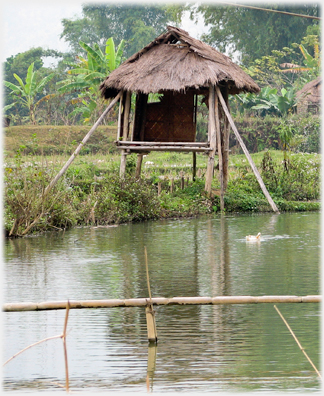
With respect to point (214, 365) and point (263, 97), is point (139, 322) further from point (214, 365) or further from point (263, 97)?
point (263, 97)

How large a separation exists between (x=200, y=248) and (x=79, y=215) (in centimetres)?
327

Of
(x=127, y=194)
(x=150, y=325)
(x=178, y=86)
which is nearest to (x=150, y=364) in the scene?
(x=150, y=325)

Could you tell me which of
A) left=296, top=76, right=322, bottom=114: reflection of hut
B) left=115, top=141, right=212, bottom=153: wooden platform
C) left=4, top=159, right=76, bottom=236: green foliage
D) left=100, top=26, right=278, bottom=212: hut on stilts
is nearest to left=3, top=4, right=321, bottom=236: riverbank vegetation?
left=4, top=159, right=76, bottom=236: green foliage

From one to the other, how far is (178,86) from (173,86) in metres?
0.11

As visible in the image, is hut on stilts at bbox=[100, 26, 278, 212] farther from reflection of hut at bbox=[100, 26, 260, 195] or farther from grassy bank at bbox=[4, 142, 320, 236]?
grassy bank at bbox=[4, 142, 320, 236]

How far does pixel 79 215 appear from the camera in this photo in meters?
11.8

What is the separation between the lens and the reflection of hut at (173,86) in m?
13.7

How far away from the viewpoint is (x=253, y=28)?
34125 mm

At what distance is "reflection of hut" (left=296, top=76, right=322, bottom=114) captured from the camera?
2606 cm

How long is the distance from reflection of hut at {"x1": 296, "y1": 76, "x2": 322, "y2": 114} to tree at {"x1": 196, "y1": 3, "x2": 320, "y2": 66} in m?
7.06

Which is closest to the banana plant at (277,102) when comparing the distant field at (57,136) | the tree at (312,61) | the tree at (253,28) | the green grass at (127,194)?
the tree at (312,61)

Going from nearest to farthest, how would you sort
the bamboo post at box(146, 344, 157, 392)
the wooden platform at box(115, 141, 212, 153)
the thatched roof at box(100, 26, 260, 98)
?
1. the bamboo post at box(146, 344, 157, 392)
2. the thatched roof at box(100, 26, 260, 98)
3. the wooden platform at box(115, 141, 212, 153)

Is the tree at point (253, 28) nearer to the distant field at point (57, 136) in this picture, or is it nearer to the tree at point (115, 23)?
the tree at point (115, 23)

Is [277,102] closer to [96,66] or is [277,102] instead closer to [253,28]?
[96,66]
